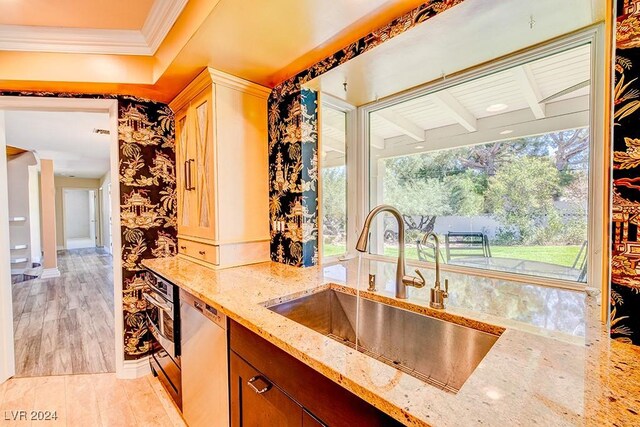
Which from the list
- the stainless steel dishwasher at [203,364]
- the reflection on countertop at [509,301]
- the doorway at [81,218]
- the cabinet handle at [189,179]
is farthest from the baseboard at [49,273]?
the reflection on countertop at [509,301]

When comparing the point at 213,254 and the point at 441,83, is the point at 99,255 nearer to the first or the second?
the point at 213,254

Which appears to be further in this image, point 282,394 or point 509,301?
point 509,301

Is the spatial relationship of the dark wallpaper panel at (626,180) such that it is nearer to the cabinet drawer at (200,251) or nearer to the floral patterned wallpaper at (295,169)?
the floral patterned wallpaper at (295,169)

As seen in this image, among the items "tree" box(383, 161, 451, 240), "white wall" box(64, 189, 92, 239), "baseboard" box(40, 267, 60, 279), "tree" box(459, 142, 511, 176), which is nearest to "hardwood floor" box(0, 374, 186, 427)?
"tree" box(383, 161, 451, 240)

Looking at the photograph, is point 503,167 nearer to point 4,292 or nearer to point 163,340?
point 163,340

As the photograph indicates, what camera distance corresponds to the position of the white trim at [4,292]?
2.22m

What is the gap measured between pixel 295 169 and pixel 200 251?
0.90 m

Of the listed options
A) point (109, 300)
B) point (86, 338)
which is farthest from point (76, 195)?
point (86, 338)

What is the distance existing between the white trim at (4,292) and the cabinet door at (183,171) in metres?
1.27

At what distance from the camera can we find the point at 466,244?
171 cm

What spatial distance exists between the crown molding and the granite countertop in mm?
1649

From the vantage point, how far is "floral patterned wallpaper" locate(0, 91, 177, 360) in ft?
7.46

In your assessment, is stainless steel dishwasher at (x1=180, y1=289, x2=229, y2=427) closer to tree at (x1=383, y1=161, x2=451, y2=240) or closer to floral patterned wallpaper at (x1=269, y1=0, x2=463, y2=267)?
floral patterned wallpaper at (x1=269, y1=0, x2=463, y2=267)

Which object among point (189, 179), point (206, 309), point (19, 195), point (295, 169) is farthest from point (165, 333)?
point (19, 195)
